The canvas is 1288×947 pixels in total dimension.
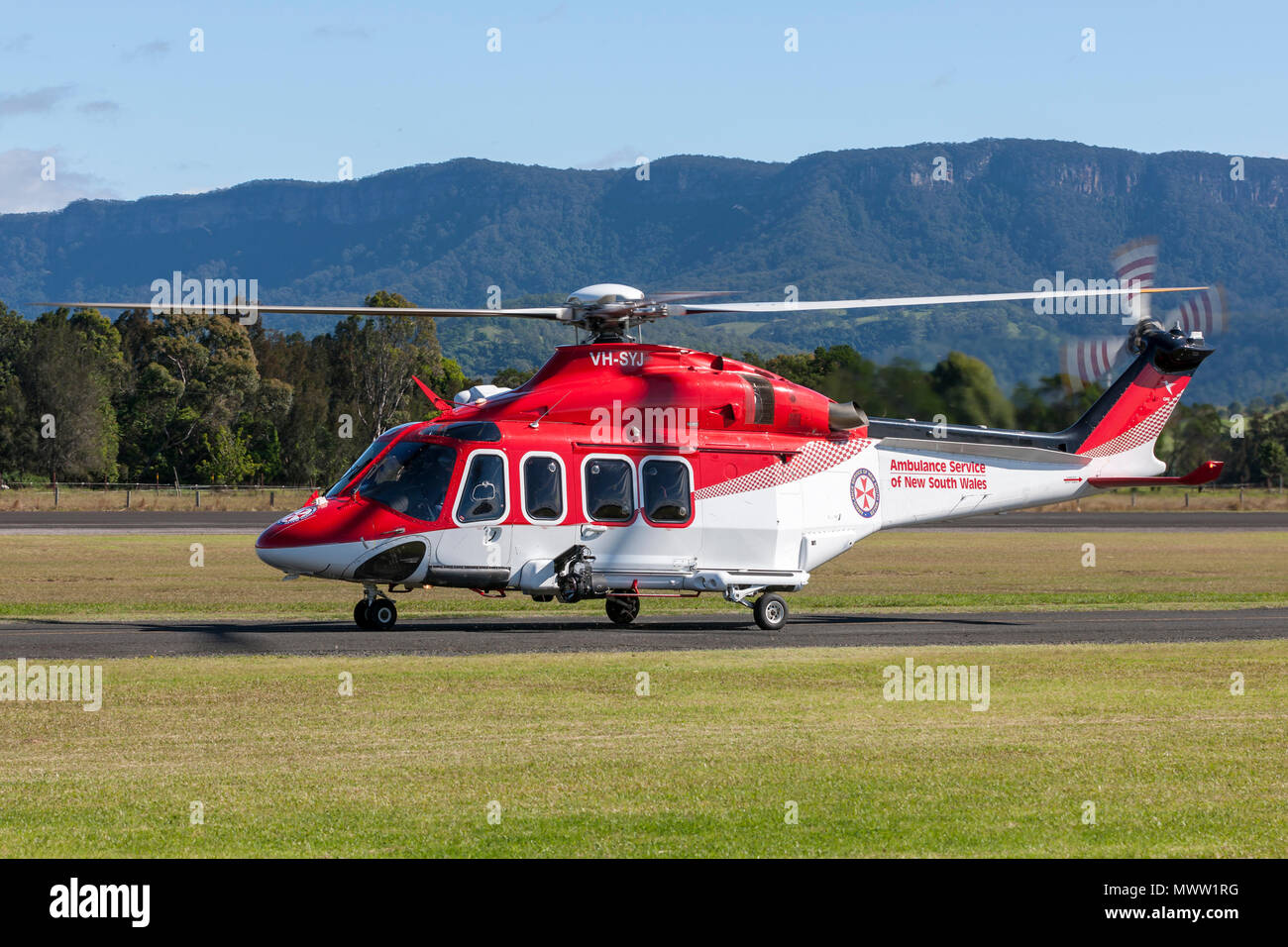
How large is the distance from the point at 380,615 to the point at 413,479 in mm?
2515

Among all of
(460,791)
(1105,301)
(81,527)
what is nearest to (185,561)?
(81,527)

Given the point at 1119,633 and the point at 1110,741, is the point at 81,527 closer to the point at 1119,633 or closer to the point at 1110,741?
the point at 1119,633

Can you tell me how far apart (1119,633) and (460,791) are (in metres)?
16.9

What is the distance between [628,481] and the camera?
990 inches

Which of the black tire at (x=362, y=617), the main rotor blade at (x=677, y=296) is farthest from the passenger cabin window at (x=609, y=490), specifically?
the black tire at (x=362, y=617)

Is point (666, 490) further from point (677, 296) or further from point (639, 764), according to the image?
point (639, 764)

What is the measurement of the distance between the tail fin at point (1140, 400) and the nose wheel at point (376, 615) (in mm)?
14259

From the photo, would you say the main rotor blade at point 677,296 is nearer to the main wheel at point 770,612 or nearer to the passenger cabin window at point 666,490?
the passenger cabin window at point 666,490

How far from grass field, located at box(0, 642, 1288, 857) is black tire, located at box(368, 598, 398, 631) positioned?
18.5ft

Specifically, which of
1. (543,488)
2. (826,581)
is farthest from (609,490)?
(826,581)

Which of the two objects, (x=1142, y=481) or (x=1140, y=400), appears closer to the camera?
(x=1142, y=481)

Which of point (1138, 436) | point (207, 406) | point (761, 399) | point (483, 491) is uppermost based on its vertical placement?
point (207, 406)

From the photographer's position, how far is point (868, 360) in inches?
1436

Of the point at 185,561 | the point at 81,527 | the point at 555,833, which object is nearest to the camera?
the point at 555,833
